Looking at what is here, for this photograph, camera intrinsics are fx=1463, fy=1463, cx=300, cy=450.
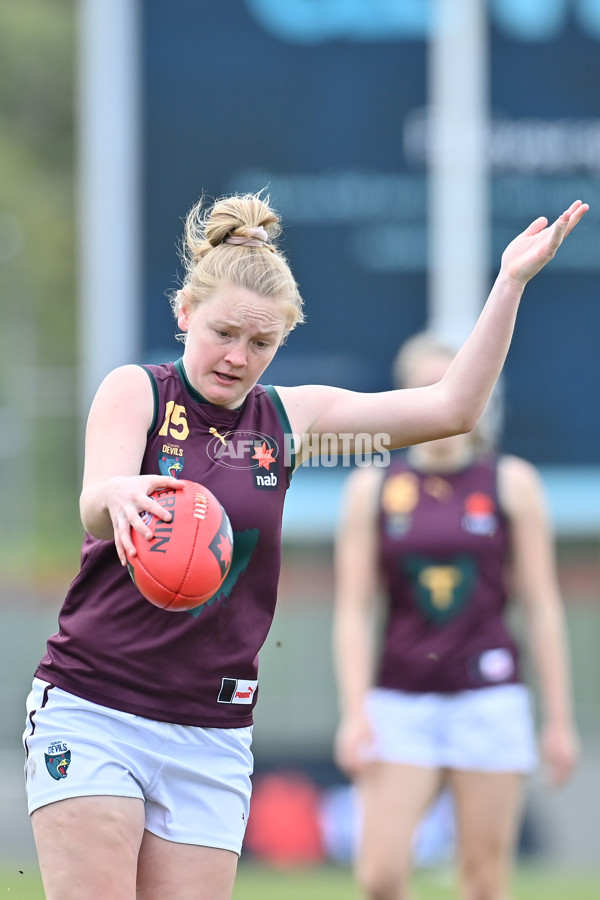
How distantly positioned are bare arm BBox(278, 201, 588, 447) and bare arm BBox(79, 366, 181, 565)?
406 mm

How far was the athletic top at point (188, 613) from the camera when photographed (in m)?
3.16

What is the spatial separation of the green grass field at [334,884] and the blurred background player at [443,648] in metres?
2.06

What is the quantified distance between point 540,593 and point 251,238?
248cm

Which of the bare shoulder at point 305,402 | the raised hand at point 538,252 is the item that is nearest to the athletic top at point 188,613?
the bare shoulder at point 305,402

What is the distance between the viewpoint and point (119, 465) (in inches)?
121

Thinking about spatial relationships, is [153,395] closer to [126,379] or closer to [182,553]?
[126,379]

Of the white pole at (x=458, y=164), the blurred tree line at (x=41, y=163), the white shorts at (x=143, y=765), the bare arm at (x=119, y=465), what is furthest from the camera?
the blurred tree line at (x=41, y=163)

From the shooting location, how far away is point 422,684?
5.25 meters

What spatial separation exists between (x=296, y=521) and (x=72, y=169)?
39.0 ft

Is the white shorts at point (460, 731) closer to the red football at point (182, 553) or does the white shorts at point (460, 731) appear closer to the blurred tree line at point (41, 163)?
the red football at point (182, 553)

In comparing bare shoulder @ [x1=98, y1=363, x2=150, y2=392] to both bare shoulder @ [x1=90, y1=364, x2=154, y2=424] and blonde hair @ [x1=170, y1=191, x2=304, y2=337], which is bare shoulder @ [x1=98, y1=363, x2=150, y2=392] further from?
blonde hair @ [x1=170, y1=191, x2=304, y2=337]

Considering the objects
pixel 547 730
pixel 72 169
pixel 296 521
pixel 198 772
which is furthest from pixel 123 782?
pixel 72 169

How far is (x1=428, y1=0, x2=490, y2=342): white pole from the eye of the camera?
8953mm

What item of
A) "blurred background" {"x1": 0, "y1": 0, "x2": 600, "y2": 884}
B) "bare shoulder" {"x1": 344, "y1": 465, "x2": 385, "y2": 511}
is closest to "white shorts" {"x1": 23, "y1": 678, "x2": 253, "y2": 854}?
"bare shoulder" {"x1": 344, "y1": 465, "x2": 385, "y2": 511}
